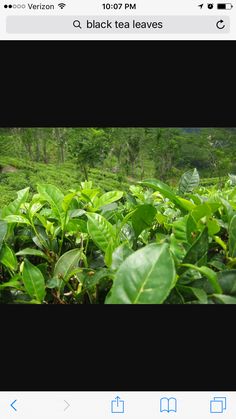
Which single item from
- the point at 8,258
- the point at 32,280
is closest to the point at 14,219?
the point at 8,258

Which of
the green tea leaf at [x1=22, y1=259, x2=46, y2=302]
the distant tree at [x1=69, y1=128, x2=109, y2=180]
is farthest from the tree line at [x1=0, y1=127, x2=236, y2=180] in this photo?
the green tea leaf at [x1=22, y1=259, x2=46, y2=302]

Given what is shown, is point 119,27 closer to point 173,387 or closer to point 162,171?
point 173,387

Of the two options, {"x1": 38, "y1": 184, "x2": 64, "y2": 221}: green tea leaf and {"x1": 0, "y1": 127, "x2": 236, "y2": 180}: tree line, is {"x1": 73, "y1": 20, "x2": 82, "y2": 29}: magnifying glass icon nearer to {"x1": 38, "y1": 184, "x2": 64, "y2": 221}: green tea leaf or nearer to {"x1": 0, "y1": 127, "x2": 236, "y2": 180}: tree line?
{"x1": 38, "y1": 184, "x2": 64, "y2": 221}: green tea leaf

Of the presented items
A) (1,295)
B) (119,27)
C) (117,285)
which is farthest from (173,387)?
(119,27)

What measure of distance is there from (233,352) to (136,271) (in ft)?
0.67

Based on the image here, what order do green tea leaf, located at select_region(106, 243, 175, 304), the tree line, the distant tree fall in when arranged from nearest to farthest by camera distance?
1. green tea leaf, located at select_region(106, 243, 175, 304)
2. the distant tree
3. the tree line

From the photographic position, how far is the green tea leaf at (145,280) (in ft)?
1.81

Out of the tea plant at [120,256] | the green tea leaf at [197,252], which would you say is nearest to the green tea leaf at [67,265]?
the tea plant at [120,256]

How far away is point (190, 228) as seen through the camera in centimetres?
77

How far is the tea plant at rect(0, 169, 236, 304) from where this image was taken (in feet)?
1.84

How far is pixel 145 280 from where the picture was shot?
1.82ft
